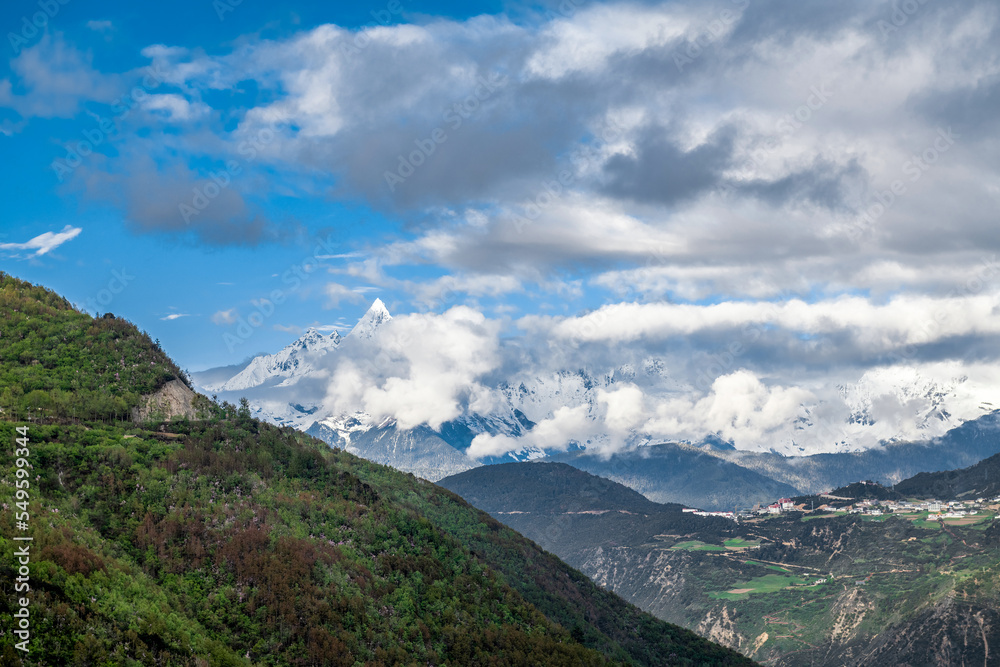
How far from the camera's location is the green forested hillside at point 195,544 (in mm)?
74625

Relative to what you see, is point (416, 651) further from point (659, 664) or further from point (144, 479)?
point (659, 664)

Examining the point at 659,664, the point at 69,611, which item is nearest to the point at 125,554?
the point at 69,611

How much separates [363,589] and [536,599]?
8860 cm

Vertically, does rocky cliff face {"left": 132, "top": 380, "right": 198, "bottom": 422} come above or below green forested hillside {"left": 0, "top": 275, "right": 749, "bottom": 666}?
above

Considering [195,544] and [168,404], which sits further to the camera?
[168,404]

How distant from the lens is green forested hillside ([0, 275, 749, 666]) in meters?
74.6

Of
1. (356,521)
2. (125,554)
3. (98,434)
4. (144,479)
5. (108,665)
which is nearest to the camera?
(108,665)

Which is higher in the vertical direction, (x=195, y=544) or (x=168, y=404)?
(x=168, y=404)

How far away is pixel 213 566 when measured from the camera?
97438 mm

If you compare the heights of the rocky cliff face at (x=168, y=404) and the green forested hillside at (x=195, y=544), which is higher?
the rocky cliff face at (x=168, y=404)

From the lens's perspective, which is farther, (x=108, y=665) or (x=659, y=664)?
(x=659, y=664)

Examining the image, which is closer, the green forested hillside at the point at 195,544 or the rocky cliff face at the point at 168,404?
the green forested hillside at the point at 195,544

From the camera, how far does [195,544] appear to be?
98.6 m

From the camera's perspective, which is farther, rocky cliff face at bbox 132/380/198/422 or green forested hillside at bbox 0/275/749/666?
rocky cliff face at bbox 132/380/198/422
